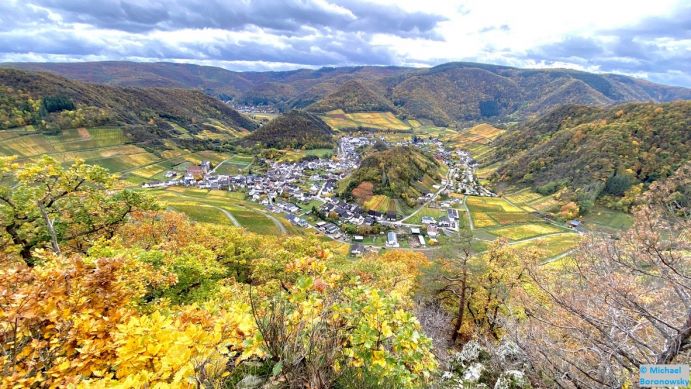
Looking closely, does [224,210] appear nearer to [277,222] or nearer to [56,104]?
[277,222]

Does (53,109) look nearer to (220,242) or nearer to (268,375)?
(220,242)

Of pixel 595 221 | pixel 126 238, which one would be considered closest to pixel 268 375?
pixel 126 238

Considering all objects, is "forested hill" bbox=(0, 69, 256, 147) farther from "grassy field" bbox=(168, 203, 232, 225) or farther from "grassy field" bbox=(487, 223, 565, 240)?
"grassy field" bbox=(487, 223, 565, 240)

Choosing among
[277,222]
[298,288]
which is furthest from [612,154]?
[298,288]

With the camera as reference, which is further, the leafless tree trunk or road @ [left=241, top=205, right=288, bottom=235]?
road @ [left=241, top=205, right=288, bottom=235]

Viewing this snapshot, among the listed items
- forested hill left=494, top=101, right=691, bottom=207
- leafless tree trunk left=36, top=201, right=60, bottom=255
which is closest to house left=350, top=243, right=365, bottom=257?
leafless tree trunk left=36, top=201, right=60, bottom=255

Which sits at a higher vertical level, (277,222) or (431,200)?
(277,222)
